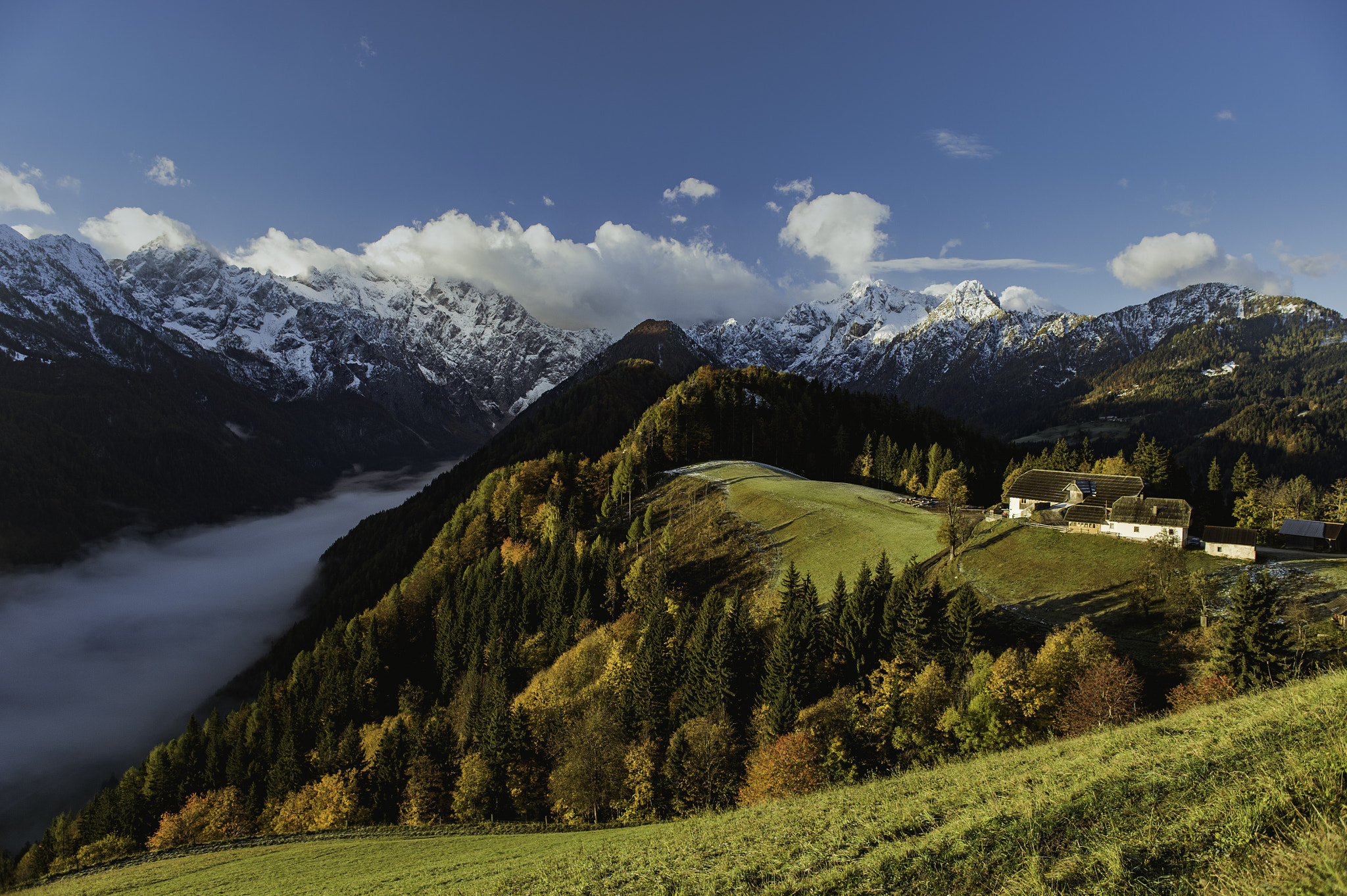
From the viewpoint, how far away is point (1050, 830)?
12750 millimetres

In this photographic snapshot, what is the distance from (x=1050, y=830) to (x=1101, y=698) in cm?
3315

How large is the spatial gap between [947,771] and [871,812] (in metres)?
7.89

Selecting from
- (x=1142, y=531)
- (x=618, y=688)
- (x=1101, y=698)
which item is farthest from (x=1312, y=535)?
(x=618, y=688)

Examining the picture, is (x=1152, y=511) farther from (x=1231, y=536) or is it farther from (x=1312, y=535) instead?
(x=1312, y=535)

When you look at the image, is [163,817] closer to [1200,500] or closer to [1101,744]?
[1101,744]

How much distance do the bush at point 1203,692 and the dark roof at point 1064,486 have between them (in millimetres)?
35872

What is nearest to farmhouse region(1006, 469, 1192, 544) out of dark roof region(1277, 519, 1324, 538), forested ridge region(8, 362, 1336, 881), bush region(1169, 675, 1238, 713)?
forested ridge region(8, 362, 1336, 881)

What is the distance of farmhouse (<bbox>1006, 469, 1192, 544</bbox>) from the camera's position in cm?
6266

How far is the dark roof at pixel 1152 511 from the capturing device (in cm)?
6191

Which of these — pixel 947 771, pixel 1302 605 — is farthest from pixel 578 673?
pixel 1302 605

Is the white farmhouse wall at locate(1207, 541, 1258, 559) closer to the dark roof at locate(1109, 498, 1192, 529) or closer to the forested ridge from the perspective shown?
the dark roof at locate(1109, 498, 1192, 529)

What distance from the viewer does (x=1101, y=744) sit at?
1984 centimetres

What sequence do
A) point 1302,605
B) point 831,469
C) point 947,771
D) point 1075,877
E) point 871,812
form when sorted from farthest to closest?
point 831,469 < point 1302,605 < point 947,771 < point 871,812 < point 1075,877

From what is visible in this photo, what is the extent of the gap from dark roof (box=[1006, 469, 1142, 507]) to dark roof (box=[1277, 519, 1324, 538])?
69.0ft
